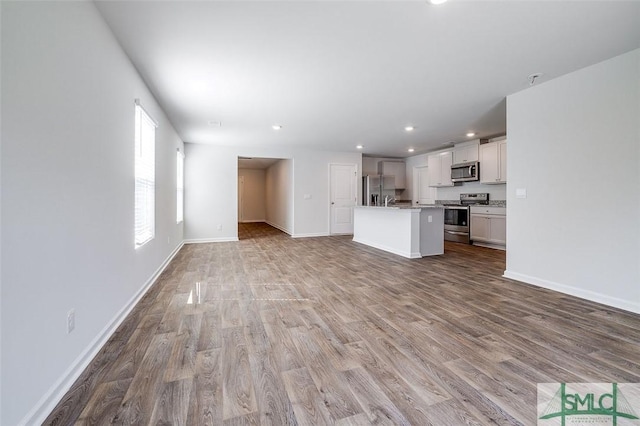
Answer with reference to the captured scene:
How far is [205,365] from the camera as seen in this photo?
68.4 inches

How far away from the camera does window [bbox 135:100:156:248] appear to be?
9.69 feet

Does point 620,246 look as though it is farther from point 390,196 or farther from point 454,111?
point 390,196

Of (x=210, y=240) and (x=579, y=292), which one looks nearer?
(x=579, y=292)

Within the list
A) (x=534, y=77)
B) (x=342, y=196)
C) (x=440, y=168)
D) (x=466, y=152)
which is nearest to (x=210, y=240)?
(x=342, y=196)

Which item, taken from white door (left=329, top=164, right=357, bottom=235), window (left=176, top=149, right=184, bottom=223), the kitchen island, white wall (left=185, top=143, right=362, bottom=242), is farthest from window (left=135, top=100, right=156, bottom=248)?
white door (left=329, top=164, right=357, bottom=235)

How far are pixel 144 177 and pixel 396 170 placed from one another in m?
7.33

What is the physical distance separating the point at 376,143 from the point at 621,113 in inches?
174

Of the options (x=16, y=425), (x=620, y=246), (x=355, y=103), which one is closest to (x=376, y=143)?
(x=355, y=103)

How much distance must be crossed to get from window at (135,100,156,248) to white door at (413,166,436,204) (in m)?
6.76

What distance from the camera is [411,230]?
4.88 meters

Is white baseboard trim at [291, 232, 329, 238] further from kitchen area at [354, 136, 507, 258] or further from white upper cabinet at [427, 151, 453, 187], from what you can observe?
white upper cabinet at [427, 151, 453, 187]

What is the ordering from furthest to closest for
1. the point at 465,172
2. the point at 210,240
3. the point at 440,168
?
the point at 440,168, the point at 210,240, the point at 465,172

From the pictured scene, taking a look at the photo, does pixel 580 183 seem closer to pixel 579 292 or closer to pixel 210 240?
pixel 579 292

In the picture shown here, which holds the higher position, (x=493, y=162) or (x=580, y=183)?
(x=493, y=162)
